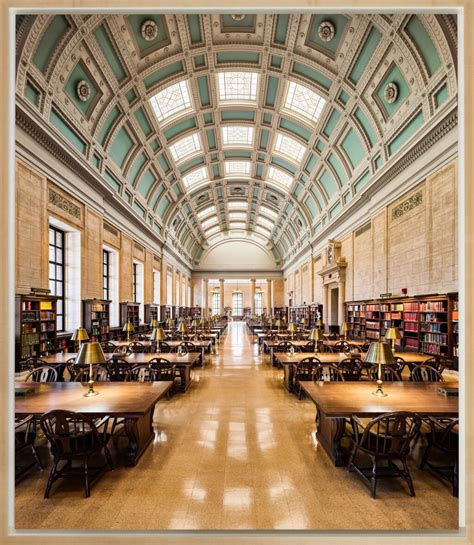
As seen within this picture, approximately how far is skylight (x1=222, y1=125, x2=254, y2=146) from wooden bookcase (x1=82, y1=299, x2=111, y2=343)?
34.4 feet

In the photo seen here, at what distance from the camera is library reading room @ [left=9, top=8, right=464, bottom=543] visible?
11.4 feet

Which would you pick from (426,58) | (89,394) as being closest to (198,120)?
(426,58)

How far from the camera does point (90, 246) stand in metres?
11.4

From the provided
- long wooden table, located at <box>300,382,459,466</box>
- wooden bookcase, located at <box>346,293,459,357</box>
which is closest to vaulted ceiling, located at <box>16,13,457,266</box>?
wooden bookcase, located at <box>346,293,459,357</box>

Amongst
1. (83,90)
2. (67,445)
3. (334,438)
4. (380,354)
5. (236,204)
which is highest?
(236,204)

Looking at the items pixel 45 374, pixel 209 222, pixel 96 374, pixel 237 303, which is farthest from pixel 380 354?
pixel 237 303

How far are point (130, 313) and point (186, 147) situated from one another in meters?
8.53

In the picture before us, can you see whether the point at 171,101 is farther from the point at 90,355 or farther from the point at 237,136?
the point at 90,355

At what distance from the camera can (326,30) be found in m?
9.69

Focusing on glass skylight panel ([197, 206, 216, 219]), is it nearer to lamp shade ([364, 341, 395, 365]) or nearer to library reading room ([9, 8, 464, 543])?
library reading room ([9, 8, 464, 543])

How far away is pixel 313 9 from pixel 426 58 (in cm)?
829
